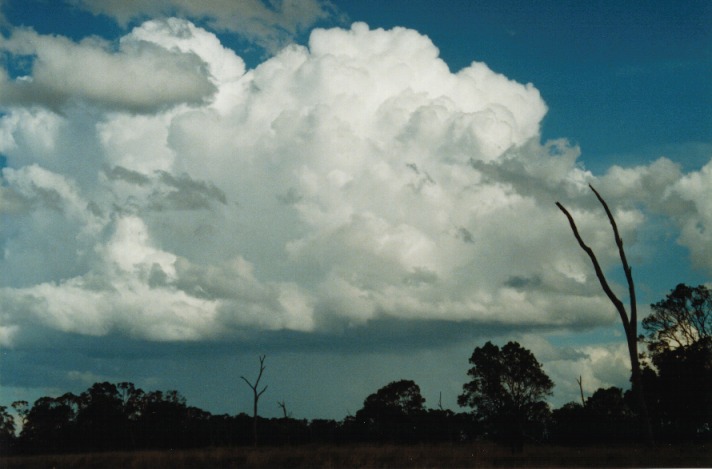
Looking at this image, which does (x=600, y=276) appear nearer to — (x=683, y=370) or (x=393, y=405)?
(x=683, y=370)

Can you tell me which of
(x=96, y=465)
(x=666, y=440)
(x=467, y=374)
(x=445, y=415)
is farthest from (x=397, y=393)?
(x=96, y=465)

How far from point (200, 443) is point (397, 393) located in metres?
33.5

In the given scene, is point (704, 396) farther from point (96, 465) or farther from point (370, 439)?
point (96, 465)

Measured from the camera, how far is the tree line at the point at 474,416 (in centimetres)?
4531

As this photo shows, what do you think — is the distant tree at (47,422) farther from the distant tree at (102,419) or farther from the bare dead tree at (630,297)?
the bare dead tree at (630,297)

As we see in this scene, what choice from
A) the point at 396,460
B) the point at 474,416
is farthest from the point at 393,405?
the point at 396,460

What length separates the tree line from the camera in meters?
45.3

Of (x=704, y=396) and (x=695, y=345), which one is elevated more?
(x=695, y=345)

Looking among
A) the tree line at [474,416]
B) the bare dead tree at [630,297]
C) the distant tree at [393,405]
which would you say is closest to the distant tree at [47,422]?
the tree line at [474,416]

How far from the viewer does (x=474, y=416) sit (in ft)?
200

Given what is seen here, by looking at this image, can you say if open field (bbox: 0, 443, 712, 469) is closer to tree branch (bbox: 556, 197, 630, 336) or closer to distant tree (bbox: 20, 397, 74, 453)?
tree branch (bbox: 556, 197, 630, 336)

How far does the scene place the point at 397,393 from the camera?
8444cm

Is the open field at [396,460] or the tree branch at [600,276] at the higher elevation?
the tree branch at [600,276]

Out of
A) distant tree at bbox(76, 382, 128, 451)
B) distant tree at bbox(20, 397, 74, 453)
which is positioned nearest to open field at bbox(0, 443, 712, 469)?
distant tree at bbox(76, 382, 128, 451)
